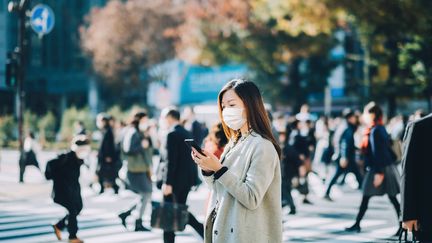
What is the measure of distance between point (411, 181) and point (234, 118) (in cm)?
100

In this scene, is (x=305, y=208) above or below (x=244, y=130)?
below

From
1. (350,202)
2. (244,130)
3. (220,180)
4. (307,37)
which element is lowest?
(350,202)

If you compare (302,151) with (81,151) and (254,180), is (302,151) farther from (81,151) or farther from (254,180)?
(254,180)

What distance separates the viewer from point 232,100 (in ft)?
13.2

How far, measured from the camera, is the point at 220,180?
381cm

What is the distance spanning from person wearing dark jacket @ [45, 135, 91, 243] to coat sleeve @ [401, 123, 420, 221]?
Answer: 5.11m

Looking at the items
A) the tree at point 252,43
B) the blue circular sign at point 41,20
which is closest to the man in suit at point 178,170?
the blue circular sign at point 41,20

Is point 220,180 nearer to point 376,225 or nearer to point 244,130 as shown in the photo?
point 244,130

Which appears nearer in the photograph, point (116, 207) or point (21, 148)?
point (116, 207)

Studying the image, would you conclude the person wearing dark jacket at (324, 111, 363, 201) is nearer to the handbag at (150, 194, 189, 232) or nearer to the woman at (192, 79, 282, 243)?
the handbag at (150, 194, 189, 232)

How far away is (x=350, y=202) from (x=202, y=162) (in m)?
10.6

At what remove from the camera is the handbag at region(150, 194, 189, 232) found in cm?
777

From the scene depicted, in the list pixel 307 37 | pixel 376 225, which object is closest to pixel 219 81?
pixel 307 37

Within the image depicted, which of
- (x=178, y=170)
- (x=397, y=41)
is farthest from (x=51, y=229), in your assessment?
(x=397, y=41)
